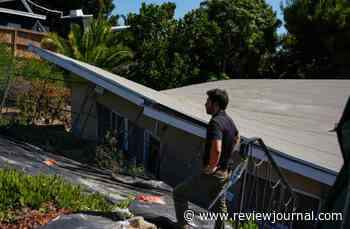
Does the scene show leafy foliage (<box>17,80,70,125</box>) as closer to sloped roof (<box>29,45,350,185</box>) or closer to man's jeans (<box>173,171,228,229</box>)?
sloped roof (<box>29,45,350,185</box>)

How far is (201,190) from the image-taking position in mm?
5254

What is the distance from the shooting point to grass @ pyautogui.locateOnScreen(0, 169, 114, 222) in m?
5.88

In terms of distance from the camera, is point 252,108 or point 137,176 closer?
point 137,176

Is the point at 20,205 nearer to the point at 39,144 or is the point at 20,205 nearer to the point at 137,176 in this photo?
the point at 137,176

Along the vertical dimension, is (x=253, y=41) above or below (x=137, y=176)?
above

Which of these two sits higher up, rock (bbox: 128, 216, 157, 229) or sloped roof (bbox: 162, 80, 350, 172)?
sloped roof (bbox: 162, 80, 350, 172)

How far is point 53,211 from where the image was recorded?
6.00 meters

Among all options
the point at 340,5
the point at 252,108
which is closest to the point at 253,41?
the point at 340,5

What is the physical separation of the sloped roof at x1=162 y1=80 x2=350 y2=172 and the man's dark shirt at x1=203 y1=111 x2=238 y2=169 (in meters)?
1.55

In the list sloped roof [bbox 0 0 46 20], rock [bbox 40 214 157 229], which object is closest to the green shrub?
rock [bbox 40 214 157 229]

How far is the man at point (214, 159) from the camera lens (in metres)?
4.98

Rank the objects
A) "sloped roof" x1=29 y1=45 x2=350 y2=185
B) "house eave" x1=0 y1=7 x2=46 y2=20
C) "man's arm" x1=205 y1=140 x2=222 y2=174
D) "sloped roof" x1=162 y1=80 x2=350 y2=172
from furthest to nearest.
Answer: "house eave" x1=0 y1=7 x2=46 y2=20 → "sloped roof" x1=162 y1=80 x2=350 y2=172 → "sloped roof" x1=29 y1=45 x2=350 y2=185 → "man's arm" x1=205 y1=140 x2=222 y2=174

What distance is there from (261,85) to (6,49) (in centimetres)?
1058

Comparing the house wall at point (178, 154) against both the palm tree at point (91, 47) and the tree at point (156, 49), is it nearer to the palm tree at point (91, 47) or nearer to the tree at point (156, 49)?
the tree at point (156, 49)
